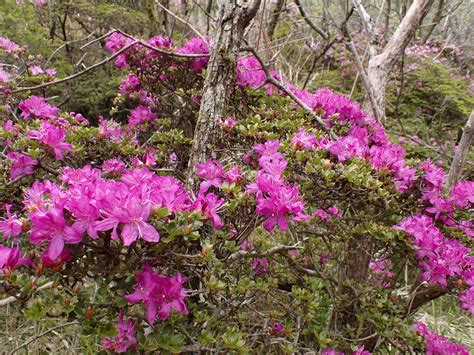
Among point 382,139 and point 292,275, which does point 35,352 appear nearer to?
point 292,275

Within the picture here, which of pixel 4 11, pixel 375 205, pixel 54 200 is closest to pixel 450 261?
pixel 375 205

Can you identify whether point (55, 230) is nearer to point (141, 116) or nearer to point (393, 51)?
point (141, 116)

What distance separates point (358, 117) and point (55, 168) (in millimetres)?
1330

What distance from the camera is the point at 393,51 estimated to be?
2.54 m

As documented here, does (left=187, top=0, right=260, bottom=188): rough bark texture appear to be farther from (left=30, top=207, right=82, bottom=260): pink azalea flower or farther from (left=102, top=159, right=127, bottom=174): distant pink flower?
(left=30, top=207, right=82, bottom=260): pink azalea flower

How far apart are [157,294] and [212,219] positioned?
0.72 ft

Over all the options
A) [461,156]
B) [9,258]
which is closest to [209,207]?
[9,258]

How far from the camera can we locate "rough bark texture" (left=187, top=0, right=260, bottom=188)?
155cm

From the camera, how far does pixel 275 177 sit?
125 cm

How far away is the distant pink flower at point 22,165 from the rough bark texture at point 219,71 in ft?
1.76

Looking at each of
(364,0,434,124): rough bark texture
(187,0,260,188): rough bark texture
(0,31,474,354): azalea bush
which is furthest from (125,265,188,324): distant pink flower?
(364,0,434,124): rough bark texture

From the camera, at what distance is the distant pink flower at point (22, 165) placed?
59.8 inches

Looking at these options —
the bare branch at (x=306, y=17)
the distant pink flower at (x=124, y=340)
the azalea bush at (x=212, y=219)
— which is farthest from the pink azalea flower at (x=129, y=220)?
the bare branch at (x=306, y=17)

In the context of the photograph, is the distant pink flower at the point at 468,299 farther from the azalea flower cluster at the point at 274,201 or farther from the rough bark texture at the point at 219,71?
the rough bark texture at the point at 219,71
